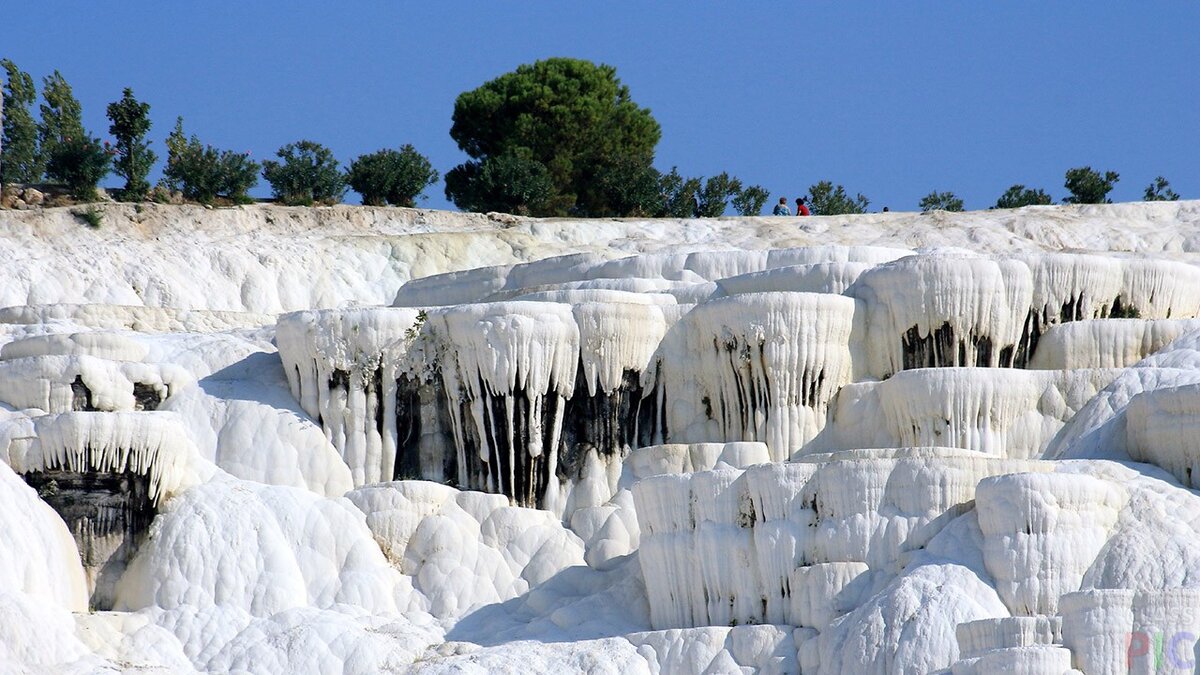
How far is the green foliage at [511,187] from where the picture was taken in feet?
165

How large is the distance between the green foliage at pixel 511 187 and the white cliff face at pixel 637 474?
585 inches

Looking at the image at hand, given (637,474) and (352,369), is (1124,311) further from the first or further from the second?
(352,369)

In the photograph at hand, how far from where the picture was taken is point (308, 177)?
48.2 m

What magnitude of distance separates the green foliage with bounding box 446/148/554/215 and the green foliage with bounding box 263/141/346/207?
3.48 m

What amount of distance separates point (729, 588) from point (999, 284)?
713cm

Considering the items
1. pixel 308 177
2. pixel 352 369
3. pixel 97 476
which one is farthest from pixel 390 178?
Answer: pixel 97 476

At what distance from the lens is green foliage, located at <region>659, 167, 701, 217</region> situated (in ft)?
167

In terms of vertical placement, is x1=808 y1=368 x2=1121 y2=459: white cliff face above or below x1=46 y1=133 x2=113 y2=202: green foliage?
below

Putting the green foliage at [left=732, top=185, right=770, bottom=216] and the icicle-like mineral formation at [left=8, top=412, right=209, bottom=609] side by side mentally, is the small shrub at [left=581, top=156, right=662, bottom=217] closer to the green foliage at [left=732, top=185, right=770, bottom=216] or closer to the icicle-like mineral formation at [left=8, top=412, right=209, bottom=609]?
the green foliage at [left=732, top=185, right=770, bottom=216]

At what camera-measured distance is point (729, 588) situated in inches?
1010

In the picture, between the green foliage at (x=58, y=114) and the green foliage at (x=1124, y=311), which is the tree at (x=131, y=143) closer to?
the green foliage at (x=58, y=114)

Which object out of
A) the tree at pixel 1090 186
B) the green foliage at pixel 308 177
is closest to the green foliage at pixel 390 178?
the green foliage at pixel 308 177

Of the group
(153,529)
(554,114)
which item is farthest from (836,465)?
(554,114)

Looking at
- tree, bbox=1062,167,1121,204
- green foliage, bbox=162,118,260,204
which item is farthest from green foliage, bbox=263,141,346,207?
tree, bbox=1062,167,1121,204
